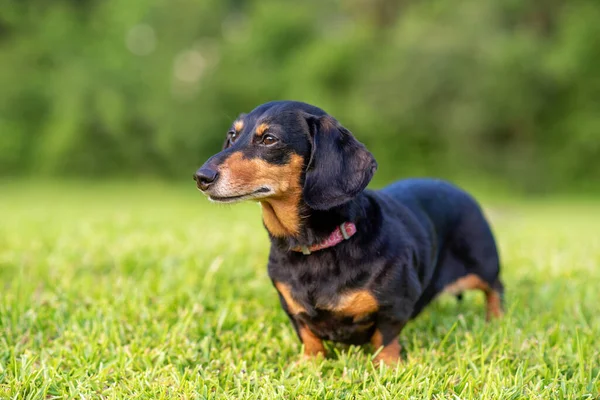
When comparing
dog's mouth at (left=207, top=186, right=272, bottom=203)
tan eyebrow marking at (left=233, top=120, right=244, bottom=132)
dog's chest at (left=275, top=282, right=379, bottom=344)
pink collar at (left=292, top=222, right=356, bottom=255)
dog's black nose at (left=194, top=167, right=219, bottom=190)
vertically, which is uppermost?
tan eyebrow marking at (left=233, top=120, right=244, bottom=132)

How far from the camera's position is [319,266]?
2.74 meters

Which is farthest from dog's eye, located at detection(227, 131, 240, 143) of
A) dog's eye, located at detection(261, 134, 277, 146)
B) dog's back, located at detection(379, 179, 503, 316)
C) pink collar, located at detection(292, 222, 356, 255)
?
dog's back, located at detection(379, 179, 503, 316)

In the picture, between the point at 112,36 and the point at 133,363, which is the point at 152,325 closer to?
A: the point at 133,363

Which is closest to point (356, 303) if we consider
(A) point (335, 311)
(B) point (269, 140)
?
(A) point (335, 311)

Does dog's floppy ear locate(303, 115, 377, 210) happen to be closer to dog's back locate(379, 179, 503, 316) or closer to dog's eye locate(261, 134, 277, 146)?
dog's eye locate(261, 134, 277, 146)

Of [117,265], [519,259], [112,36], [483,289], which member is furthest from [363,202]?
[112,36]

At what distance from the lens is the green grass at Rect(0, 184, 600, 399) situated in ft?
8.41

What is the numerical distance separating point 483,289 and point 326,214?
1300mm

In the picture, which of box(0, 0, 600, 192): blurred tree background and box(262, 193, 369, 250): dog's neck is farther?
box(0, 0, 600, 192): blurred tree background

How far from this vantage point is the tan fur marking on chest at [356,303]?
2.68m

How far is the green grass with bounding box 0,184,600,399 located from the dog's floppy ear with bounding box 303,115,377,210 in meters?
0.75

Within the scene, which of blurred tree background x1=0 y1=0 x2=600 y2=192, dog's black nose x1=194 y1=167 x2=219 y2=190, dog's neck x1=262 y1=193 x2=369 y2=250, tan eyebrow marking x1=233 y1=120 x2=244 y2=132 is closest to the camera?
dog's black nose x1=194 y1=167 x2=219 y2=190

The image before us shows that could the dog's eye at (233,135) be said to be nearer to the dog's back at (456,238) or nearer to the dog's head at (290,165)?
A: the dog's head at (290,165)

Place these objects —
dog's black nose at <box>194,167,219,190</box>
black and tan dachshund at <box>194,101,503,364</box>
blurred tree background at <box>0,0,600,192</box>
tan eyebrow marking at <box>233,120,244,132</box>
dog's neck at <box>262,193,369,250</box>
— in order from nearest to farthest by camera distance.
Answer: dog's black nose at <box>194,167,219,190</box> < black and tan dachshund at <box>194,101,503,364</box> < dog's neck at <box>262,193,369,250</box> < tan eyebrow marking at <box>233,120,244,132</box> < blurred tree background at <box>0,0,600,192</box>
